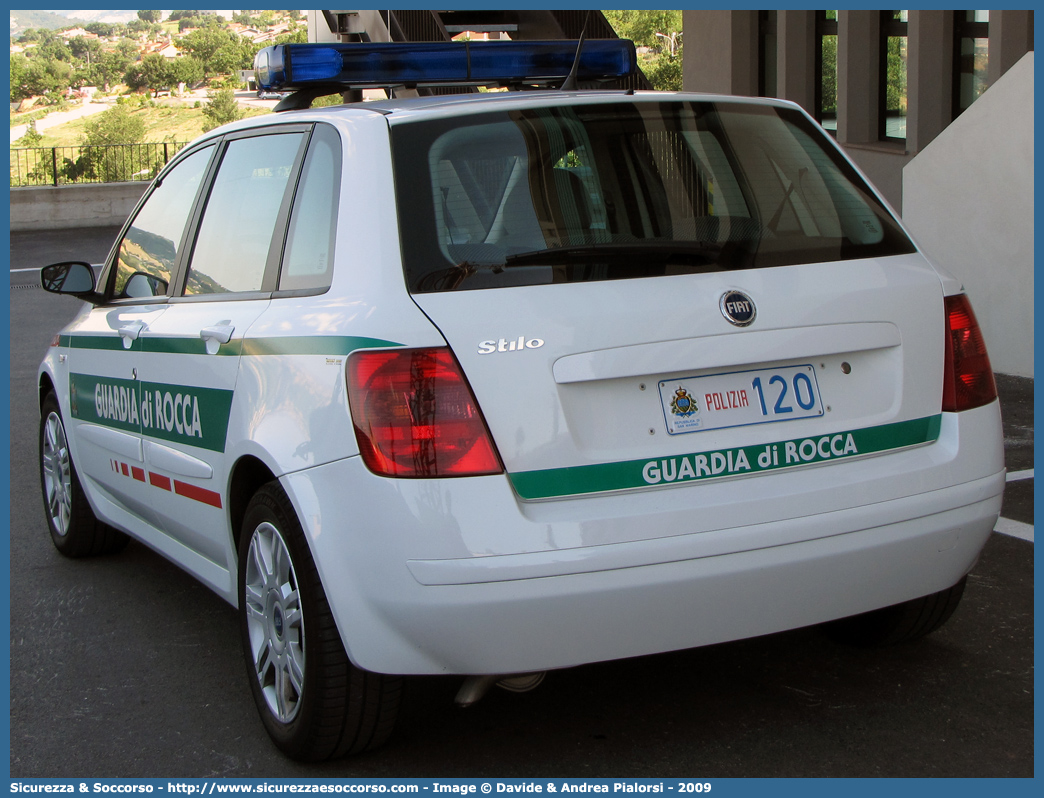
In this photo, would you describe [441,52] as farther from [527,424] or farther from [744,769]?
[744,769]

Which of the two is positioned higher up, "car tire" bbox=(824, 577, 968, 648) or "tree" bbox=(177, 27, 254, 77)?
"tree" bbox=(177, 27, 254, 77)

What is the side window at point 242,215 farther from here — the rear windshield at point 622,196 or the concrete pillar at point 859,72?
the concrete pillar at point 859,72

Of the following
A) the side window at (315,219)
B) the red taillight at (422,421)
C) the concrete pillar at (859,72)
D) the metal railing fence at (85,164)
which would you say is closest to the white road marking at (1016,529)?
the red taillight at (422,421)

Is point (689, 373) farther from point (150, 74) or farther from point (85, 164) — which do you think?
point (150, 74)

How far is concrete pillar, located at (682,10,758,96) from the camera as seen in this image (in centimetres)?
1809

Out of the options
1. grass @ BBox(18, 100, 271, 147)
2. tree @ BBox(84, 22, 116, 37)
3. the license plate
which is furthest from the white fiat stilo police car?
tree @ BBox(84, 22, 116, 37)

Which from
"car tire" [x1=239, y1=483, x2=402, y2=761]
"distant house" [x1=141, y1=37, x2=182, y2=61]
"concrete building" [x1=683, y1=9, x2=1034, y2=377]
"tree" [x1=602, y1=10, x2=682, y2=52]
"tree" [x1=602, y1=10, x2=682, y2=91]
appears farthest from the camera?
"distant house" [x1=141, y1=37, x2=182, y2=61]

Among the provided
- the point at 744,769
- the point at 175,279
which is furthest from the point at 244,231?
the point at 744,769

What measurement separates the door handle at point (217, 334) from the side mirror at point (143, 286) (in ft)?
2.19

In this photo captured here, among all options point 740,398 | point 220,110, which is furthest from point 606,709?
point 220,110

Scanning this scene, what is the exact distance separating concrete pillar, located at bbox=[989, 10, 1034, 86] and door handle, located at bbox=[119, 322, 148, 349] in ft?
33.6

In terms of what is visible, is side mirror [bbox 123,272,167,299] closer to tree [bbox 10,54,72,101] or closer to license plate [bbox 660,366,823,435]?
license plate [bbox 660,366,823,435]

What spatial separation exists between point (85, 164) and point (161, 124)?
8180 centimetres

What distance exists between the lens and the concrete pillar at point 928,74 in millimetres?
13844
